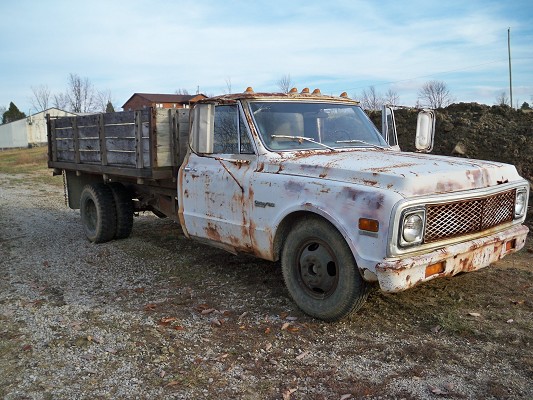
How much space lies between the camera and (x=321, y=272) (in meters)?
4.24

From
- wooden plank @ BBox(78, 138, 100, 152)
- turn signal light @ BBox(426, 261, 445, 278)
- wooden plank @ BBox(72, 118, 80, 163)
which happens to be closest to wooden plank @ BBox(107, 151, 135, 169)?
wooden plank @ BBox(78, 138, 100, 152)

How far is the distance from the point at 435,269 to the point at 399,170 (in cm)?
80

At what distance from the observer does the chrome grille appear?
380cm

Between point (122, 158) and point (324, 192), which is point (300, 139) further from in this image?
point (122, 158)

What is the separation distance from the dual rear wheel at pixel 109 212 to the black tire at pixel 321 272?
3.83 metres

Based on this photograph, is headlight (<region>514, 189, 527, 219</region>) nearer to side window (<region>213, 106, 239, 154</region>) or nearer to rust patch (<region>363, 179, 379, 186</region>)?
rust patch (<region>363, 179, 379, 186</region>)

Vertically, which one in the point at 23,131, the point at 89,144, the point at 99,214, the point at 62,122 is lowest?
the point at 99,214

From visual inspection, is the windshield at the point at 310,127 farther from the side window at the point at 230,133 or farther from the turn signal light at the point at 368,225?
the turn signal light at the point at 368,225

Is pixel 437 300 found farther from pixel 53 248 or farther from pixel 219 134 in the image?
pixel 53 248

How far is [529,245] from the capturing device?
22.2ft

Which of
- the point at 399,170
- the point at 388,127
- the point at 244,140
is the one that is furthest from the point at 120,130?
the point at 399,170

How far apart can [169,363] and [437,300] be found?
2509 millimetres

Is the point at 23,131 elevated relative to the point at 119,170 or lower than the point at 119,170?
elevated

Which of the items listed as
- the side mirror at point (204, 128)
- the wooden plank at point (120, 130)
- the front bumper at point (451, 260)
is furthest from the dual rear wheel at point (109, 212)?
the front bumper at point (451, 260)
